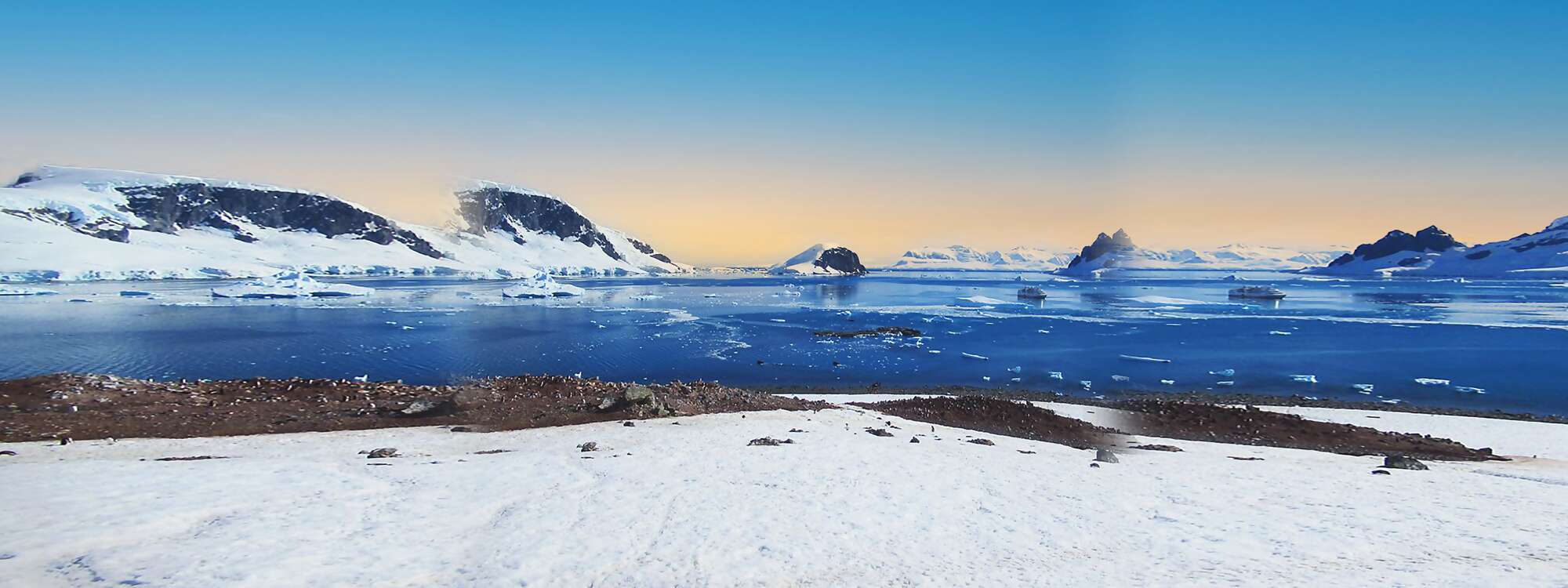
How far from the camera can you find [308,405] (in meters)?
18.7

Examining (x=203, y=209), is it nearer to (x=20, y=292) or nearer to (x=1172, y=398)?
(x=20, y=292)

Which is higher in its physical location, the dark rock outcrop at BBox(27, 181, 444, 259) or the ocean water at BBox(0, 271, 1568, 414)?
the dark rock outcrop at BBox(27, 181, 444, 259)

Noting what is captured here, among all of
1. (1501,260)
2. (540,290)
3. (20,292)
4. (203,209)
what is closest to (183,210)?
(203,209)

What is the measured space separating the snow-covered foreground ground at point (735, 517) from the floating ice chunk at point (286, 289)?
7854 cm

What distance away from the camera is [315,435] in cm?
1551

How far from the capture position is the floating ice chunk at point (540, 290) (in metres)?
89.9

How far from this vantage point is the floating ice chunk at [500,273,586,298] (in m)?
89.9

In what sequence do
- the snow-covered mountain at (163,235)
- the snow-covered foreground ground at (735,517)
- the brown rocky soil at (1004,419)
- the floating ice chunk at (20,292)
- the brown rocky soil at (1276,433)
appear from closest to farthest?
the snow-covered foreground ground at (735,517)
the brown rocky soil at (1276,433)
the brown rocky soil at (1004,419)
the floating ice chunk at (20,292)
the snow-covered mountain at (163,235)

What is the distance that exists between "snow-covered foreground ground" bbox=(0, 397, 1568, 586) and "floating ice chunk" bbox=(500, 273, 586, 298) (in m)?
78.0

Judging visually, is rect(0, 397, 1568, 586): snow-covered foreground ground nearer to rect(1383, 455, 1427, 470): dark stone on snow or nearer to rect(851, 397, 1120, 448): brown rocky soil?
rect(1383, 455, 1427, 470): dark stone on snow

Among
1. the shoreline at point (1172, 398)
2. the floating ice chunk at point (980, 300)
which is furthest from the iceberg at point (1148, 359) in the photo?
the floating ice chunk at point (980, 300)

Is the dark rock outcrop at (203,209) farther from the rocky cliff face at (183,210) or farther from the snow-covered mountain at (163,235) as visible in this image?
the snow-covered mountain at (163,235)

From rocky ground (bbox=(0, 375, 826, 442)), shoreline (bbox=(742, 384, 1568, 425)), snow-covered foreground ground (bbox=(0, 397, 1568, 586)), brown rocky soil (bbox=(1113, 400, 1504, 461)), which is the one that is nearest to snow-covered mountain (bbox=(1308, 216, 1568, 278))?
shoreline (bbox=(742, 384, 1568, 425))

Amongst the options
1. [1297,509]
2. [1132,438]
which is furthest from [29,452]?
[1132,438]
